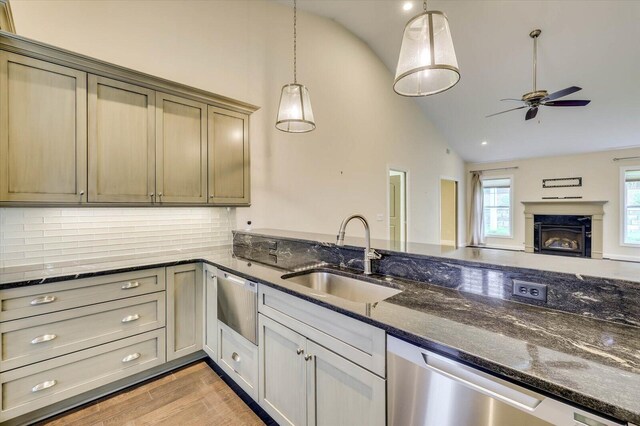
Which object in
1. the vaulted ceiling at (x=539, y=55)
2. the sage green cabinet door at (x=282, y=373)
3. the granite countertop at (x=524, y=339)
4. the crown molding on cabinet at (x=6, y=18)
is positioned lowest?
the sage green cabinet door at (x=282, y=373)

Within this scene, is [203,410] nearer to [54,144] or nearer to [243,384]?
[243,384]

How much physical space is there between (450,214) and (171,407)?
8152 mm

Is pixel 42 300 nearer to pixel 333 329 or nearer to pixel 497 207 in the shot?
pixel 333 329

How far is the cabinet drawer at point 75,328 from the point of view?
1698 mm

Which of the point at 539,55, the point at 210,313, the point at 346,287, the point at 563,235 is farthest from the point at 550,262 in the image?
the point at 563,235

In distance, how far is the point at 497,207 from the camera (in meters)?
8.04

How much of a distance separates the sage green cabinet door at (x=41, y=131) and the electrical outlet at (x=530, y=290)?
2.74 m

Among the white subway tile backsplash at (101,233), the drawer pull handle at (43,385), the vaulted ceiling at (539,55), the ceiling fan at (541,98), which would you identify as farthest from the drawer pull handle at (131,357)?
the ceiling fan at (541,98)

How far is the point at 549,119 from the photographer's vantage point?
18.4ft

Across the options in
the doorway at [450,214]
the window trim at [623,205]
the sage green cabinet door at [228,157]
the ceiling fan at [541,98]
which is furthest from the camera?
the doorway at [450,214]

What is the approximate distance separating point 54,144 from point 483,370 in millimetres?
2708

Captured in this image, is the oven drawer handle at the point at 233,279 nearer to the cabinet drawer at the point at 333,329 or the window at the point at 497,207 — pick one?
the cabinet drawer at the point at 333,329

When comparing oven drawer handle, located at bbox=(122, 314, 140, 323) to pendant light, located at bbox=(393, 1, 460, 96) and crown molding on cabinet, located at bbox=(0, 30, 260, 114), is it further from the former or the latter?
Answer: pendant light, located at bbox=(393, 1, 460, 96)

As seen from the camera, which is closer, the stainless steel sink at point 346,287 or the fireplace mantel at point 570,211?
the stainless steel sink at point 346,287
